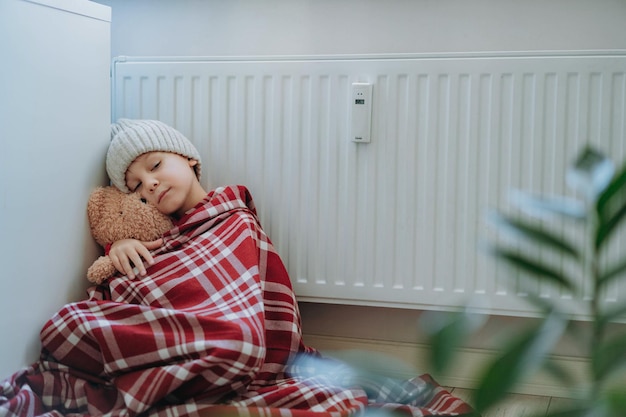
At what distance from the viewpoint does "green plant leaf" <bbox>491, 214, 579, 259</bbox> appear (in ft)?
0.73

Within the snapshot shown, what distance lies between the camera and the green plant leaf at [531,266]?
0.22m

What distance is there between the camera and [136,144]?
1555mm

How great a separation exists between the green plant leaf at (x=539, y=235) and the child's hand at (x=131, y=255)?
4.24 feet

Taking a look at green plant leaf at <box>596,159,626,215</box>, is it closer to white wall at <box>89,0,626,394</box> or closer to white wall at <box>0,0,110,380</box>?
white wall at <box>0,0,110,380</box>

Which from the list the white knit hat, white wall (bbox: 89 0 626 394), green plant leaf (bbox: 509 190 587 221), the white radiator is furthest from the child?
green plant leaf (bbox: 509 190 587 221)

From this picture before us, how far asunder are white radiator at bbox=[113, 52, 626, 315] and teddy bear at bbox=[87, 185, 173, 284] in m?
0.23

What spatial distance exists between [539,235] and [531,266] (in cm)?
1

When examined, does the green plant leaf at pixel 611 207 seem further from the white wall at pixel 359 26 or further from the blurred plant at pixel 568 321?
the white wall at pixel 359 26

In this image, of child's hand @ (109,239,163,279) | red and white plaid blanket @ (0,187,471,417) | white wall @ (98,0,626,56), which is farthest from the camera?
white wall @ (98,0,626,56)

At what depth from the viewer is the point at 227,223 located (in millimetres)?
1563

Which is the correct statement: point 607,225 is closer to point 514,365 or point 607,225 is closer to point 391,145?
point 514,365

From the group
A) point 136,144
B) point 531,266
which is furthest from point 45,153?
point 531,266

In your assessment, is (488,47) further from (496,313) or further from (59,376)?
(59,376)

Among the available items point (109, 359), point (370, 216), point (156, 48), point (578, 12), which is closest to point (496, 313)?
point (370, 216)
